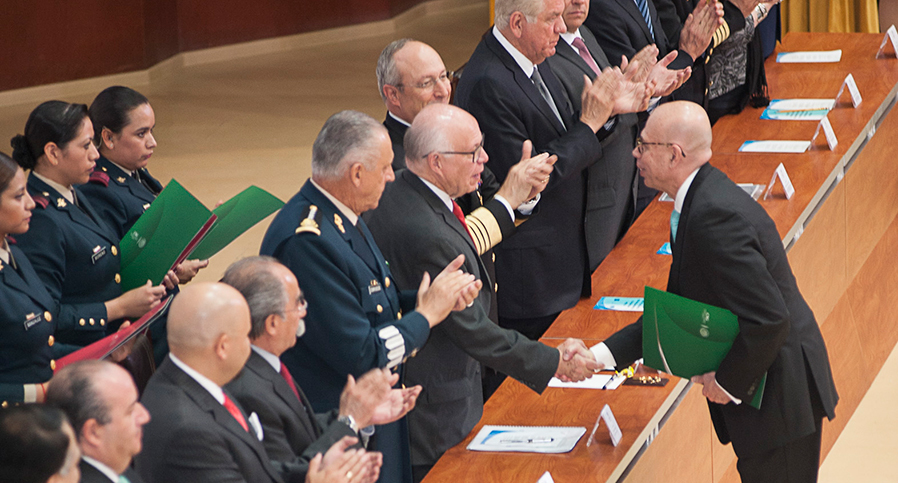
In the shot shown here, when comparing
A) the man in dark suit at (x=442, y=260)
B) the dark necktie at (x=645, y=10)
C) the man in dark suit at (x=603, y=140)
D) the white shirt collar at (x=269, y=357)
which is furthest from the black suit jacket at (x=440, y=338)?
the dark necktie at (x=645, y=10)

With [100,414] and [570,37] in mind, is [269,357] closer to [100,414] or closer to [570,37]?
[100,414]

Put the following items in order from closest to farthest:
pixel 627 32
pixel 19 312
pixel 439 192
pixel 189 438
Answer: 1. pixel 189 438
2. pixel 19 312
3. pixel 439 192
4. pixel 627 32

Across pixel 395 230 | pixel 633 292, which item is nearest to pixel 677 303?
pixel 395 230

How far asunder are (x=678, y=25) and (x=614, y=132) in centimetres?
118

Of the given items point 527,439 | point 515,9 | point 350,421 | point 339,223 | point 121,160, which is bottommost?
point 527,439

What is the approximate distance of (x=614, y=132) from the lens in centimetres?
456

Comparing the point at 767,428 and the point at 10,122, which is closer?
the point at 767,428

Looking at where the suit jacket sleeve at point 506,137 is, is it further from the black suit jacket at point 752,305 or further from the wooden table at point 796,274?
the black suit jacket at point 752,305

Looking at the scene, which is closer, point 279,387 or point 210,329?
point 210,329

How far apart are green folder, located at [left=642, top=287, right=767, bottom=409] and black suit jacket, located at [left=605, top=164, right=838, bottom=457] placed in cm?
4

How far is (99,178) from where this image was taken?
404cm

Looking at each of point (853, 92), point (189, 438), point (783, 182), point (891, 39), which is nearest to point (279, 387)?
point (189, 438)

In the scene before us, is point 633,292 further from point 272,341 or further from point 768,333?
point 272,341

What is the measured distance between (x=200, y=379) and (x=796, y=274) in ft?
10.6
